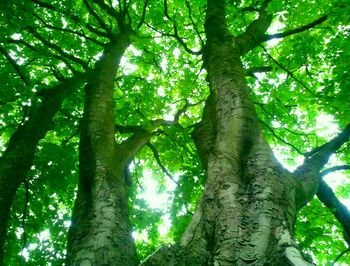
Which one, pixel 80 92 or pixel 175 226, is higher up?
pixel 80 92

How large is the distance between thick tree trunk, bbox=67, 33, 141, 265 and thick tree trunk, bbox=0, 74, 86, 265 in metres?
0.60

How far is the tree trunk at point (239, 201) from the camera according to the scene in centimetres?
205

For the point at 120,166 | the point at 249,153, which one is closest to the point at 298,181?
the point at 249,153

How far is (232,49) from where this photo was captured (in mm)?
4453

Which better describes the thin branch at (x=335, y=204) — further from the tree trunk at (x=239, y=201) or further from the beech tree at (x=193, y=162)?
the tree trunk at (x=239, y=201)

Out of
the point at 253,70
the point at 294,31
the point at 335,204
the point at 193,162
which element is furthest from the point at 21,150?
the point at 294,31

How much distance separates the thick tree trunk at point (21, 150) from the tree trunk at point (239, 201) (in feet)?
7.05

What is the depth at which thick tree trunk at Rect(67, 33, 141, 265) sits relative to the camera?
249 cm

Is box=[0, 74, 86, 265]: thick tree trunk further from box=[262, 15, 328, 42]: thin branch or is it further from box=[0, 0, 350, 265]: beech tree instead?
box=[262, 15, 328, 42]: thin branch

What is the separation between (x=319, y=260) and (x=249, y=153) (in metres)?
7.05

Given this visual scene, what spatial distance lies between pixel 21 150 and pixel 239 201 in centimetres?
280

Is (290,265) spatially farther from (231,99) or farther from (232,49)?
(232,49)

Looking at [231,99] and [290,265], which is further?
[231,99]

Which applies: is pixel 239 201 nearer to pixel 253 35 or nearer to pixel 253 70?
pixel 253 35
